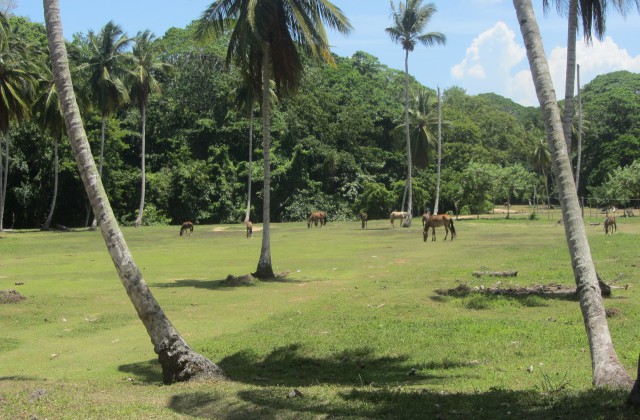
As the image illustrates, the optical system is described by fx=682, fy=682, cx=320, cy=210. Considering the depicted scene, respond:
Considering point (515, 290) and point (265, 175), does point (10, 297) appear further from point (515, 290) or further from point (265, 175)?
point (515, 290)

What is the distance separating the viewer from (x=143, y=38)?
54.5 m

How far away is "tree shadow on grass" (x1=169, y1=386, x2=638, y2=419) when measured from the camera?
6219 mm

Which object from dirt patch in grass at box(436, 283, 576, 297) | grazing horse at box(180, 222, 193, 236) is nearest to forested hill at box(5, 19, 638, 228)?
grazing horse at box(180, 222, 193, 236)

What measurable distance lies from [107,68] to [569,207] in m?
46.7

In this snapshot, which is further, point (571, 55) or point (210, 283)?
point (210, 283)

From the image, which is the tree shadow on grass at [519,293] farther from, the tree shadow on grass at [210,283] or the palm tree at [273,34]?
the palm tree at [273,34]

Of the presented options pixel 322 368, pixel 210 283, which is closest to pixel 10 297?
pixel 210 283

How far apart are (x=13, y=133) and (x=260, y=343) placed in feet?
163

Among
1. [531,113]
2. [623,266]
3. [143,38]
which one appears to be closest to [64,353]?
[623,266]

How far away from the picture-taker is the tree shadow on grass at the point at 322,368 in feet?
30.9

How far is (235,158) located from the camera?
66.6 m

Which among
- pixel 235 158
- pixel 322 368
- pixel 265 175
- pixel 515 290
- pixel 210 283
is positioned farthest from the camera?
pixel 235 158

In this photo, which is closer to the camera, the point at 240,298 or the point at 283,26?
the point at 240,298

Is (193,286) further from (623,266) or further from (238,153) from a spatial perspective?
(238,153)
